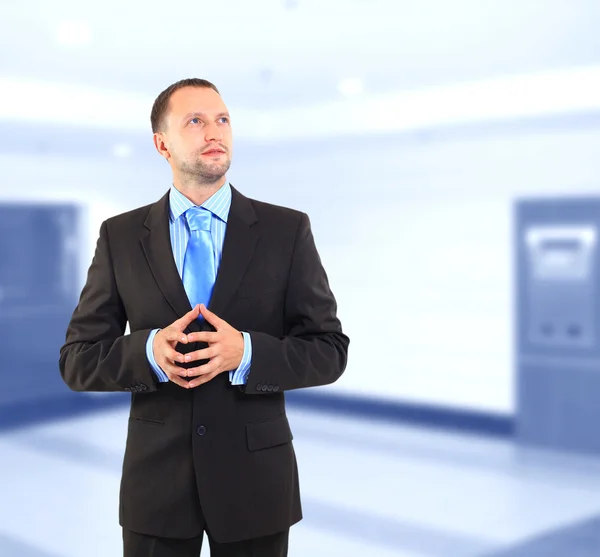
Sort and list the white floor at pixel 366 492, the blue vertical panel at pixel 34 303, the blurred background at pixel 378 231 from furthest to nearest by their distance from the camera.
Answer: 1. the blue vertical panel at pixel 34 303
2. the blurred background at pixel 378 231
3. the white floor at pixel 366 492

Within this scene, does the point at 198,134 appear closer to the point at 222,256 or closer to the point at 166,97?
the point at 166,97

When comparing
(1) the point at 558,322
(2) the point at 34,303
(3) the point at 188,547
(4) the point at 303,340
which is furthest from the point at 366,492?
(2) the point at 34,303

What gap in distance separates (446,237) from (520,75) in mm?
1532

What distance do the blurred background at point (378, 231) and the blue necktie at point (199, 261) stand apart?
2705 millimetres

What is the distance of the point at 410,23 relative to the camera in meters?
4.58

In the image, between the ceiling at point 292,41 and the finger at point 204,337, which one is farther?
the ceiling at point 292,41

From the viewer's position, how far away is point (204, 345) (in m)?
1.67

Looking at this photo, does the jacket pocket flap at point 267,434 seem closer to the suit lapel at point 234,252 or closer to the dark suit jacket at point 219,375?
the dark suit jacket at point 219,375

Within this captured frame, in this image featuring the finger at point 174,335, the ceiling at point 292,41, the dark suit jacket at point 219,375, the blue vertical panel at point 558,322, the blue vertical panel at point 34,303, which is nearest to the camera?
the finger at point 174,335

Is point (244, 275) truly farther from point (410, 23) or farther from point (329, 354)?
point (410, 23)

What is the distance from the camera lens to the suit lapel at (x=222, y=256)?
169 cm

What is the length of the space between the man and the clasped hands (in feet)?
0.11

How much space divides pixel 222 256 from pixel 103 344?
1.02 feet

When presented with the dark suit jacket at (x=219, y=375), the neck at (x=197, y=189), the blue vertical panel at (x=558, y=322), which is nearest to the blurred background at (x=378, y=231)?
the blue vertical panel at (x=558, y=322)
